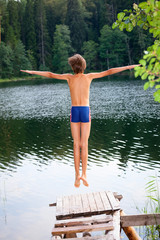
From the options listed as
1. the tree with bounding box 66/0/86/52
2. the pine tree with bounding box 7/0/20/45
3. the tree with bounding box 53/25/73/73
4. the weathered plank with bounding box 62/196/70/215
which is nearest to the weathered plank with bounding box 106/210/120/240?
the weathered plank with bounding box 62/196/70/215

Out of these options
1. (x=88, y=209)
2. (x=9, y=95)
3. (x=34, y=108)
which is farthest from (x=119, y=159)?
(x=9, y=95)

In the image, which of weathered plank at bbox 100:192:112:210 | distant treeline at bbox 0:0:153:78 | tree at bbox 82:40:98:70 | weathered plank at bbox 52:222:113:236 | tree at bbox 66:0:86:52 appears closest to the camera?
weathered plank at bbox 52:222:113:236

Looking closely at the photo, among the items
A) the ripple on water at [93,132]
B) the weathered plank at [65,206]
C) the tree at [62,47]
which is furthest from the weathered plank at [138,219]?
the tree at [62,47]

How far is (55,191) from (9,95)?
30.9m

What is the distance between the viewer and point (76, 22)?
80188mm

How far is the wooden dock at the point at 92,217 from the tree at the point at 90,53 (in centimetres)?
7204

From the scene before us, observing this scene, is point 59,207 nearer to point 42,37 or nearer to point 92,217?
point 92,217

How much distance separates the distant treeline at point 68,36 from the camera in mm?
73625

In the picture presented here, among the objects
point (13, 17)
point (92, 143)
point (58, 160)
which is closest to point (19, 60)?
point (13, 17)

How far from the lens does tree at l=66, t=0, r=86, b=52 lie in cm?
8012

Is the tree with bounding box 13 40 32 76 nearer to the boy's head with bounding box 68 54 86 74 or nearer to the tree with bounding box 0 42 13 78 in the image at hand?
the tree with bounding box 0 42 13 78

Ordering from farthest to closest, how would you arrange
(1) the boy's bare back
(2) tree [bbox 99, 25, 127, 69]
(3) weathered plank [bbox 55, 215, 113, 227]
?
(2) tree [bbox 99, 25, 127, 69], (3) weathered plank [bbox 55, 215, 113, 227], (1) the boy's bare back

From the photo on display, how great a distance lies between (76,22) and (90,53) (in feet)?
26.9

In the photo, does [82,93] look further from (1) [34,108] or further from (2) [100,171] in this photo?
(1) [34,108]
